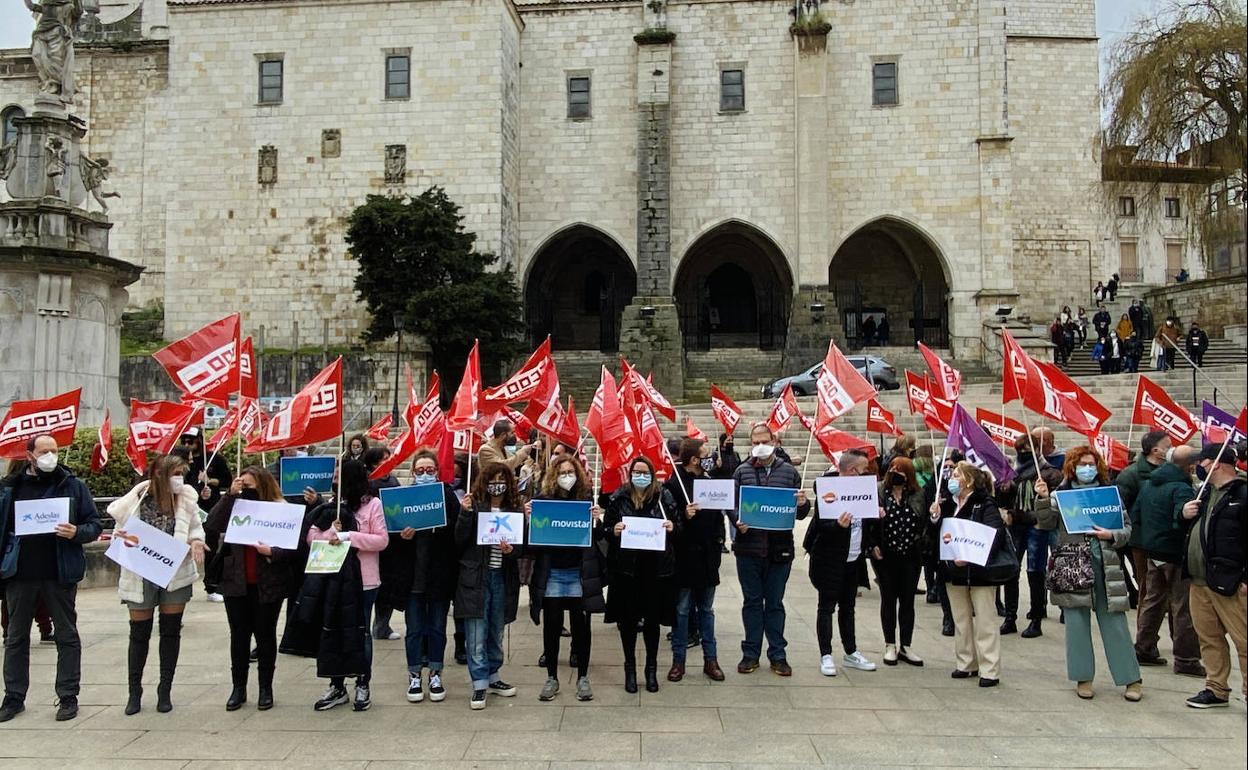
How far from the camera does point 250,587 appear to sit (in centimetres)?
673

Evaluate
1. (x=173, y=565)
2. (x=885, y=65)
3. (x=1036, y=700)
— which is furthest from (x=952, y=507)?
→ (x=885, y=65)

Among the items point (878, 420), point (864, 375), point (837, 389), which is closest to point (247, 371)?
point (837, 389)

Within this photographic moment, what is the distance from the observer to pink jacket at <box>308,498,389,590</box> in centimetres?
666

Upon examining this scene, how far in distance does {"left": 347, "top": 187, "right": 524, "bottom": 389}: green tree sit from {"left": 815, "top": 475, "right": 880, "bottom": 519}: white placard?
832 inches

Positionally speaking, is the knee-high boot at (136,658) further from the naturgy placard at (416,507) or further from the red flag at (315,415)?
the red flag at (315,415)

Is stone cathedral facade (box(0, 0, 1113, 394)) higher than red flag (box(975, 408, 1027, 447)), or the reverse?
stone cathedral facade (box(0, 0, 1113, 394))

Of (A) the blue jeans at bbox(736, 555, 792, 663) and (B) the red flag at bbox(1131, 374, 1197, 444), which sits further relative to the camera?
(B) the red flag at bbox(1131, 374, 1197, 444)

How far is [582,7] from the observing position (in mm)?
34219

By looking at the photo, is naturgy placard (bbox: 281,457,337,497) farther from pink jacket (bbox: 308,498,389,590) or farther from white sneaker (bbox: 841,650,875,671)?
white sneaker (bbox: 841,650,875,671)

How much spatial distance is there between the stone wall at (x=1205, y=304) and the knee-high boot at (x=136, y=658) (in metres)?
30.8

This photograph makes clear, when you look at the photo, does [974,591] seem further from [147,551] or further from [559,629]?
[147,551]

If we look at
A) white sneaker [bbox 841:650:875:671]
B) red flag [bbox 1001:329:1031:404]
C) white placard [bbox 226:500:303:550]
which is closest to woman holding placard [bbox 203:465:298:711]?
white placard [bbox 226:500:303:550]

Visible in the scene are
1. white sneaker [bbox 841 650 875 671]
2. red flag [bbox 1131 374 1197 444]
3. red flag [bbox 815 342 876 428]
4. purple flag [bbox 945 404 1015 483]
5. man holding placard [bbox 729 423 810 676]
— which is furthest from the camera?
red flag [bbox 1131 374 1197 444]

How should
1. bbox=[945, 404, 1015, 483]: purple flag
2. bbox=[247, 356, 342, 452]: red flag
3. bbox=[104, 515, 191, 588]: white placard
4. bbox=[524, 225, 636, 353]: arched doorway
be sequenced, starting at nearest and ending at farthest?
bbox=[104, 515, 191, 588]: white placard
bbox=[945, 404, 1015, 483]: purple flag
bbox=[247, 356, 342, 452]: red flag
bbox=[524, 225, 636, 353]: arched doorway
